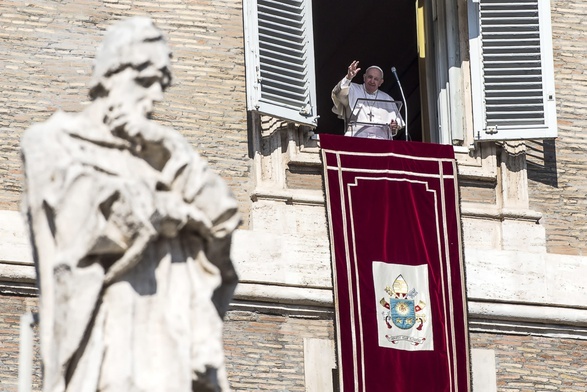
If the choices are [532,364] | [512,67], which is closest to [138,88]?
[532,364]

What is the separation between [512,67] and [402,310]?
2.18 meters

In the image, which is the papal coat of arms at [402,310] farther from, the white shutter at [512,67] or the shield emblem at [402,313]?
the white shutter at [512,67]

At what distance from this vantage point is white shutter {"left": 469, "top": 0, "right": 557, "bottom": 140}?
2080 cm

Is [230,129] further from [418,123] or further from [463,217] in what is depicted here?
[418,123]

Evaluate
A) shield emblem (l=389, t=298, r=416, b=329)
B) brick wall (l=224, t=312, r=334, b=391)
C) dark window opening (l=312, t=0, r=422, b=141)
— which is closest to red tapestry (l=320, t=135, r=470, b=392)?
shield emblem (l=389, t=298, r=416, b=329)

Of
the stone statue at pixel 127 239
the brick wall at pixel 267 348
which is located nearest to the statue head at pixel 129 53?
the stone statue at pixel 127 239

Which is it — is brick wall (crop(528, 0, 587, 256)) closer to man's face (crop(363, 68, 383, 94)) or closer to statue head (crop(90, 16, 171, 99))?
man's face (crop(363, 68, 383, 94))

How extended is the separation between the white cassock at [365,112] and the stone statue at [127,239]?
9.79 m

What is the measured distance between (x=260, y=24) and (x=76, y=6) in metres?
1.32

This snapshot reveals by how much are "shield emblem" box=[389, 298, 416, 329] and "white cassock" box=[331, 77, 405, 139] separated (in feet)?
4.33

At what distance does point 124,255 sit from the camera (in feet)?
34.5

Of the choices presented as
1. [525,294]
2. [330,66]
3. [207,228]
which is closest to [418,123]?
[330,66]

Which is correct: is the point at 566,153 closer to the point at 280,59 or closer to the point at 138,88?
the point at 280,59

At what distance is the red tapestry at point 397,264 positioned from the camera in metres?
19.8
